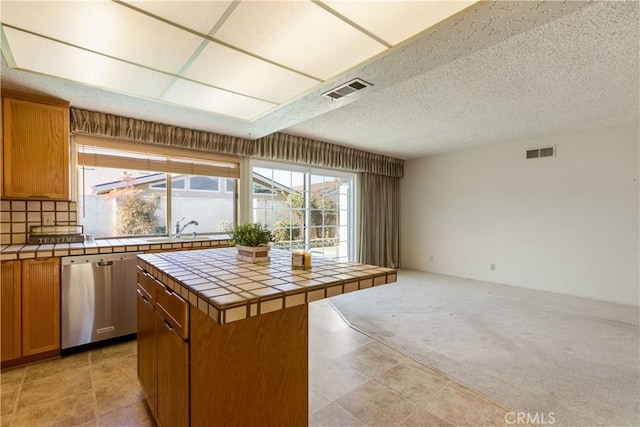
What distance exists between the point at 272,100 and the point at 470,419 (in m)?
2.61

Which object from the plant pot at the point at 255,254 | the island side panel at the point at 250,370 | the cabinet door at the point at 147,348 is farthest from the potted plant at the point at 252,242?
the cabinet door at the point at 147,348

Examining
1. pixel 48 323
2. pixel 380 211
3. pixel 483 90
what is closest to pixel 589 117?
pixel 483 90

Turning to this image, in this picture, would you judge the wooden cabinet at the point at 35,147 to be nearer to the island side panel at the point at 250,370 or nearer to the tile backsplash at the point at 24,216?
the tile backsplash at the point at 24,216

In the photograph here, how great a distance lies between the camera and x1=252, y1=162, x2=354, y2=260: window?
14.7 ft

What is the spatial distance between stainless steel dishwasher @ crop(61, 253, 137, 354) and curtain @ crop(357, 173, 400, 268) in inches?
152

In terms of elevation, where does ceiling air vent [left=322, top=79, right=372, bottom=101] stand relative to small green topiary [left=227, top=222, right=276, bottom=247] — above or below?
above

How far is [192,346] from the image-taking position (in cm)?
112

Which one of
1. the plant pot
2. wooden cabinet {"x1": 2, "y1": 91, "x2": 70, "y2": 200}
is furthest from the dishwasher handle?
the plant pot

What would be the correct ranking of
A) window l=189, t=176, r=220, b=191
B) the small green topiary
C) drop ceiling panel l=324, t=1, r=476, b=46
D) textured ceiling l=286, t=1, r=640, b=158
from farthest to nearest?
window l=189, t=176, r=220, b=191, textured ceiling l=286, t=1, r=640, b=158, the small green topiary, drop ceiling panel l=324, t=1, r=476, b=46

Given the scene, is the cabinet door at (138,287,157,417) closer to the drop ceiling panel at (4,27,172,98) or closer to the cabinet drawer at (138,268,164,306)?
the cabinet drawer at (138,268,164,306)

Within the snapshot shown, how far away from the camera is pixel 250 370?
1.27 metres

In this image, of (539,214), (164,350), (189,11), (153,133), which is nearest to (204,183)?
(153,133)

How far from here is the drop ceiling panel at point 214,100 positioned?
2256 mm

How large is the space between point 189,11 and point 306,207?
3.76 metres
